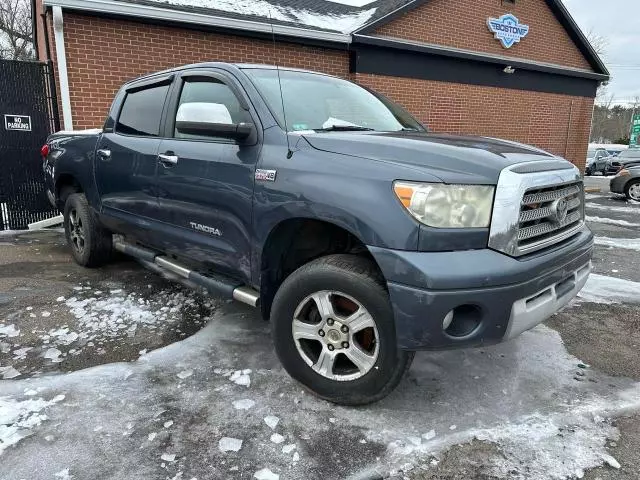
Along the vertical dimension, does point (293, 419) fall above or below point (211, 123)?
below

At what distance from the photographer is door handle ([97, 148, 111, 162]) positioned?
438 centimetres

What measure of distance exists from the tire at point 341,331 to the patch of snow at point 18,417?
1301mm

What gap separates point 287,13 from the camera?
30.7 ft

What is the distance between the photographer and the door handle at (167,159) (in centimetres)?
350

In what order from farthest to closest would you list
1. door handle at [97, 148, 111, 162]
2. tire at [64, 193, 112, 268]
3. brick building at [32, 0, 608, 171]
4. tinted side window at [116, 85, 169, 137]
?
brick building at [32, 0, 608, 171], tire at [64, 193, 112, 268], door handle at [97, 148, 111, 162], tinted side window at [116, 85, 169, 137]

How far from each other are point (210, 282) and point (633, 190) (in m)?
13.0

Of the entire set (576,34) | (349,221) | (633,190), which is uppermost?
(576,34)

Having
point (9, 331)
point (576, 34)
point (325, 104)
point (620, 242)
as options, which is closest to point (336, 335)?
point (325, 104)

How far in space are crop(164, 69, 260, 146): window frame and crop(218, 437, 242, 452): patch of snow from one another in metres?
1.66

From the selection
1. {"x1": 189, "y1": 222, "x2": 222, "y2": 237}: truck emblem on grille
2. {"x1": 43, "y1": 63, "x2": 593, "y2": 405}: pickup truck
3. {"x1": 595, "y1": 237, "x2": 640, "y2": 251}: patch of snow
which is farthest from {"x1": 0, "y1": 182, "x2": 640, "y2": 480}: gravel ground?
{"x1": 595, "y1": 237, "x2": 640, "y2": 251}: patch of snow

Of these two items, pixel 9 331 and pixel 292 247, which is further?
pixel 9 331

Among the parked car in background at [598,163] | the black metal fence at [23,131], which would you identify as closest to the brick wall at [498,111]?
the black metal fence at [23,131]

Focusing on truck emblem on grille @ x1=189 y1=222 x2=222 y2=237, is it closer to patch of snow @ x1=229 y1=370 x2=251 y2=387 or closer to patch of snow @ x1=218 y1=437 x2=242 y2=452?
patch of snow @ x1=229 y1=370 x2=251 y2=387

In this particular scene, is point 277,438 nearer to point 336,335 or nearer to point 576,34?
point 336,335
